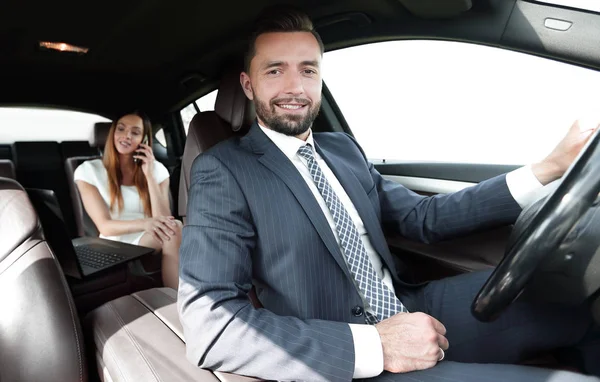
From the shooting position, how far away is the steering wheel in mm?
667

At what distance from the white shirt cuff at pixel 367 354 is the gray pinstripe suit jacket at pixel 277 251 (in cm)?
2

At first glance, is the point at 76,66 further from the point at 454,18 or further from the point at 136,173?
the point at 454,18

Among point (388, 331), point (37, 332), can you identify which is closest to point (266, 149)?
point (388, 331)

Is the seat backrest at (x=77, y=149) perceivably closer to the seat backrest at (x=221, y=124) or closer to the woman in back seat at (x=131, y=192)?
the woman in back seat at (x=131, y=192)

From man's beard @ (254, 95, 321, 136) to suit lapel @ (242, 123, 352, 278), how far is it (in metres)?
0.05

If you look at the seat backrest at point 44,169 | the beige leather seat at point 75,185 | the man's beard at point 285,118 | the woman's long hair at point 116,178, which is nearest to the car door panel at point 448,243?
the man's beard at point 285,118

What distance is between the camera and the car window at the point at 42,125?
3.13 m

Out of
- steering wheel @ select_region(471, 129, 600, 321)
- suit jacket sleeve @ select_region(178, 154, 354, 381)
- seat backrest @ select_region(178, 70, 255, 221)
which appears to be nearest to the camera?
steering wheel @ select_region(471, 129, 600, 321)

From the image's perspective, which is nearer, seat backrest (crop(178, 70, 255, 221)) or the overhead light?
seat backrest (crop(178, 70, 255, 221))

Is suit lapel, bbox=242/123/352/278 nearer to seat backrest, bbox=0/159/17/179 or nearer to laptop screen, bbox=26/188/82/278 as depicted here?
laptop screen, bbox=26/188/82/278

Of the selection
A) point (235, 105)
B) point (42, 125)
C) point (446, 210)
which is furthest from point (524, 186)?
point (42, 125)

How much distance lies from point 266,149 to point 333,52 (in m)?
1.18

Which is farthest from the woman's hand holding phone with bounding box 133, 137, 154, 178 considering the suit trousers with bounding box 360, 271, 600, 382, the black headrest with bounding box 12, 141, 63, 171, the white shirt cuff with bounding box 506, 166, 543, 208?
the white shirt cuff with bounding box 506, 166, 543, 208

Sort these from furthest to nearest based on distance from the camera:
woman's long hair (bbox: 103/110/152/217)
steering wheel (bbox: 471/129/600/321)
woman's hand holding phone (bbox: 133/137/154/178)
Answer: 1. woman's hand holding phone (bbox: 133/137/154/178)
2. woman's long hair (bbox: 103/110/152/217)
3. steering wheel (bbox: 471/129/600/321)
